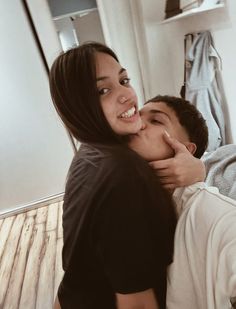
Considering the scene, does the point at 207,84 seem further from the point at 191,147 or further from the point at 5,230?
the point at 5,230

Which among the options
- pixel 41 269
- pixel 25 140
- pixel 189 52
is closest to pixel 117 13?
pixel 189 52

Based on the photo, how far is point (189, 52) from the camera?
4.87 feet

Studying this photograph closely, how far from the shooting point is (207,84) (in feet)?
4.77

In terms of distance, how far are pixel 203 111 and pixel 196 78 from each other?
18 centimetres

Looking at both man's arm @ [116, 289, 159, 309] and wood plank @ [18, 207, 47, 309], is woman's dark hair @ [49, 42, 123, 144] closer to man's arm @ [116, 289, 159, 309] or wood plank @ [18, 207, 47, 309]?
man's arm @ [116, 289, 159, 309]

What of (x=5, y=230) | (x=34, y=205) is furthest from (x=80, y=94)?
(x=34, y=205)

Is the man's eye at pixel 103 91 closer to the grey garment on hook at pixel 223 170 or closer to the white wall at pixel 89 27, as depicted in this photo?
the grey garment on hook at pixel 223 170

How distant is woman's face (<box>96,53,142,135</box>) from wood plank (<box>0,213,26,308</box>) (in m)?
1.46

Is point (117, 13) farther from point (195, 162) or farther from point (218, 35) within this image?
point (195, 162)

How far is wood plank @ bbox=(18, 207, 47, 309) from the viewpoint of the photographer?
1.64 metres

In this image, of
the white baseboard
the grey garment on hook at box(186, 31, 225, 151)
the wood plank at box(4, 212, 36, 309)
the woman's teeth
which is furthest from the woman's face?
the white baseboard

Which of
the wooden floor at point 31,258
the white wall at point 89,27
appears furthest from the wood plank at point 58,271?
the white wall at point 89,27

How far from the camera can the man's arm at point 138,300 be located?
63 cm

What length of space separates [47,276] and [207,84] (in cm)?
148
